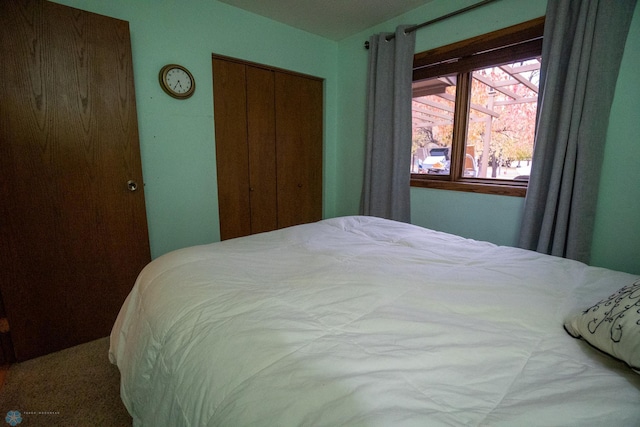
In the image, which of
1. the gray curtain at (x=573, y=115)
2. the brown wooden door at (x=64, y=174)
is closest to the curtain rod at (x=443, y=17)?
the gray curtain at (x=573, y=115)

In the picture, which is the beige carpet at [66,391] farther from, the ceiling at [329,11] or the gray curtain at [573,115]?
the ceiling at [329,11]

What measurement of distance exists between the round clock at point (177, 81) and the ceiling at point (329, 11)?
0.69 metres

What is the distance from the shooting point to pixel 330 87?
10.5 feet

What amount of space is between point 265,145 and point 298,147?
395 mm

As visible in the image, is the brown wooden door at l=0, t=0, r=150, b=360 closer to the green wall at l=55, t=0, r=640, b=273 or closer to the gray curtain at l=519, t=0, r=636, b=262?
the green wall at l=55, t=0, r=640, b=273

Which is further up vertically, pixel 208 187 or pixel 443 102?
pixel 443 102

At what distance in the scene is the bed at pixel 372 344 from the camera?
0.54 meters

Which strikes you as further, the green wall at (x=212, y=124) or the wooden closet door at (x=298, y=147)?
the wooden closet door at (x=298, y=147)

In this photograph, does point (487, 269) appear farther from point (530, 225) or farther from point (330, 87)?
point (330, 87)

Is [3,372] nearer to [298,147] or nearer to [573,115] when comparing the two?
[298,147]

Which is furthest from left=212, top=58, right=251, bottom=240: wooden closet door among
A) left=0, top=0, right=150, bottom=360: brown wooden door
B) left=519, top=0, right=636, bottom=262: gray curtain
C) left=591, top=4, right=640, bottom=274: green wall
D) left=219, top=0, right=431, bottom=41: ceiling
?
left=591, top=4, right=640, bottom=274: green wall

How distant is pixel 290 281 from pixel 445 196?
1.95m

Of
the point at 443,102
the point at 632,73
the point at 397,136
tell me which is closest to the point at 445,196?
the point at 397,136

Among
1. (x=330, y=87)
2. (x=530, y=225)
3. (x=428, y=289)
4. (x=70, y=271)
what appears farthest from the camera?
(x=330, y=87)
